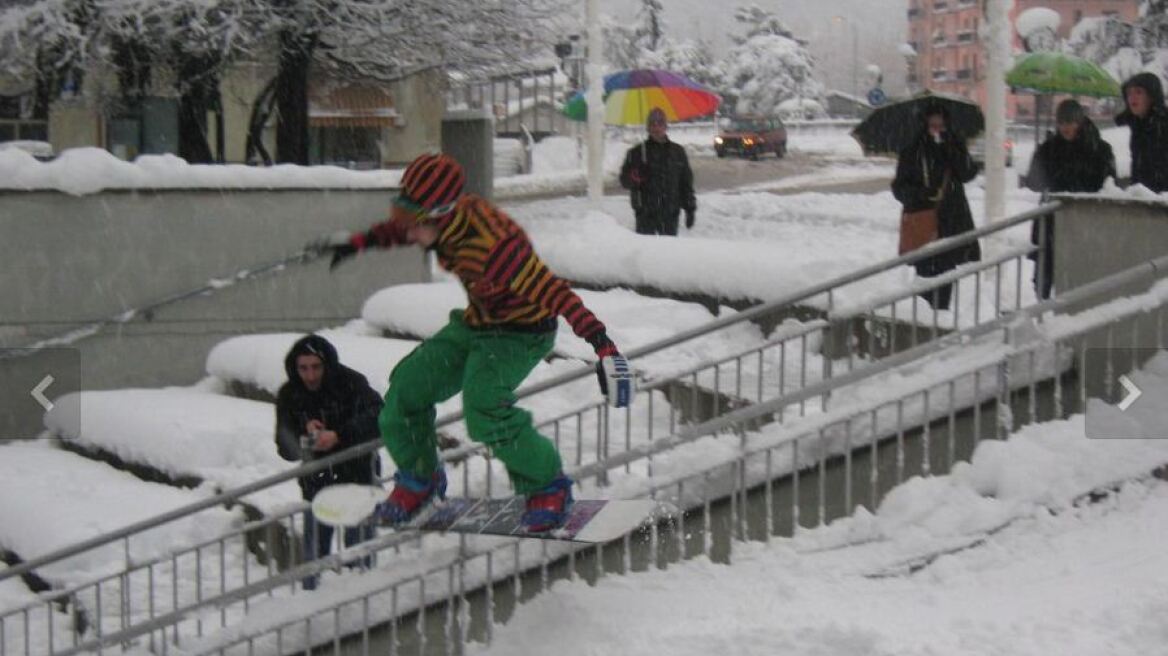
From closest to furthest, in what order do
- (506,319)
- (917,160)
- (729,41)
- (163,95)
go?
(506,319)
(917,160)
(163,95)
(729,41)

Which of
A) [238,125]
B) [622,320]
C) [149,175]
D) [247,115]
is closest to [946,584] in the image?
[622,320]

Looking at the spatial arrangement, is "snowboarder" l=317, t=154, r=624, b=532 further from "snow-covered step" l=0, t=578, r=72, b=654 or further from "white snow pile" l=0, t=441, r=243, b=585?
"snow-covered step" l=0, t=578, r=72, b=654

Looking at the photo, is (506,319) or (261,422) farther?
(261,422)

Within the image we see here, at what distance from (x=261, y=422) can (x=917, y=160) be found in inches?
186

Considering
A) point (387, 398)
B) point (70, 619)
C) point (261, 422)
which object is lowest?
point (70, 619)

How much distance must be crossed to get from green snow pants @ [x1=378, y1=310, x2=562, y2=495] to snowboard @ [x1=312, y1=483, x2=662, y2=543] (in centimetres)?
18

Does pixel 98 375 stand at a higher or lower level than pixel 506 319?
lower

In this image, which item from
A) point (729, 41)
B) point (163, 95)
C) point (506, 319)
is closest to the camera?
point (506, 319)

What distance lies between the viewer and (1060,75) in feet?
80.3

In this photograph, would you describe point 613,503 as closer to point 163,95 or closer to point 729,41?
point 163,95

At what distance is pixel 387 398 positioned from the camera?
693cm

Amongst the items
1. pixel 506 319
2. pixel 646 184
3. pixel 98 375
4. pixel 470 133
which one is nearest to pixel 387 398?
pixel 506 319

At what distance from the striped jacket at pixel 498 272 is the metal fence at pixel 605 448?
87 centimetres

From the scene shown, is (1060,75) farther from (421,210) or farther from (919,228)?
(421,210)
